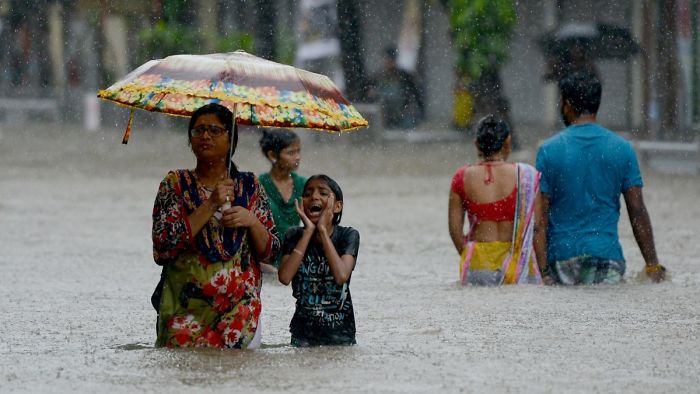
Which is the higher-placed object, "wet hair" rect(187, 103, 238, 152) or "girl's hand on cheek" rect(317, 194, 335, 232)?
"wet hair" rect(187, 103, 238, 152)

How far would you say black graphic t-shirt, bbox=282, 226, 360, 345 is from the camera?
7.10 m

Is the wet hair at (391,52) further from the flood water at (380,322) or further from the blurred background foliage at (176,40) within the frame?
the flood water at (380,322)

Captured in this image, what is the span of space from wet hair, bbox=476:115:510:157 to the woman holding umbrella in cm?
285

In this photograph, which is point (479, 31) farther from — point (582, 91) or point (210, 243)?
point (210, 243)

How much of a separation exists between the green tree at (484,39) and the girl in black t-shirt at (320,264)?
19.1 meters

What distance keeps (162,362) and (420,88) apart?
27.2 metres

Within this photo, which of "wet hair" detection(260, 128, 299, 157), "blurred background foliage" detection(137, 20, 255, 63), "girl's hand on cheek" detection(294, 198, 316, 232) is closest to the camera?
"girl's hand on cheek" detection(294, 198, 316, 232)

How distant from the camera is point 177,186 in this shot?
671cm

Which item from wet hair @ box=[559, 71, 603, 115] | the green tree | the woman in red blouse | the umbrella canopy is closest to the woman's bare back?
the woman in red blouse

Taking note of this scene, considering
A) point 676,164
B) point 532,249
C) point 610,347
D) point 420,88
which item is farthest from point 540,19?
point 610,347

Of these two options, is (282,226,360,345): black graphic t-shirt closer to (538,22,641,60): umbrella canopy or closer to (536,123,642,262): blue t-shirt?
(536,123,642,262): blue t-shirt

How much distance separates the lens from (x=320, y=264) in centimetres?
710

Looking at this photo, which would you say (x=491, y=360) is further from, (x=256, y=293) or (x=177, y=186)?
(x=177, y=186)

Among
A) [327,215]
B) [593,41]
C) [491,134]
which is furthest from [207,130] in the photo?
[593,41]
